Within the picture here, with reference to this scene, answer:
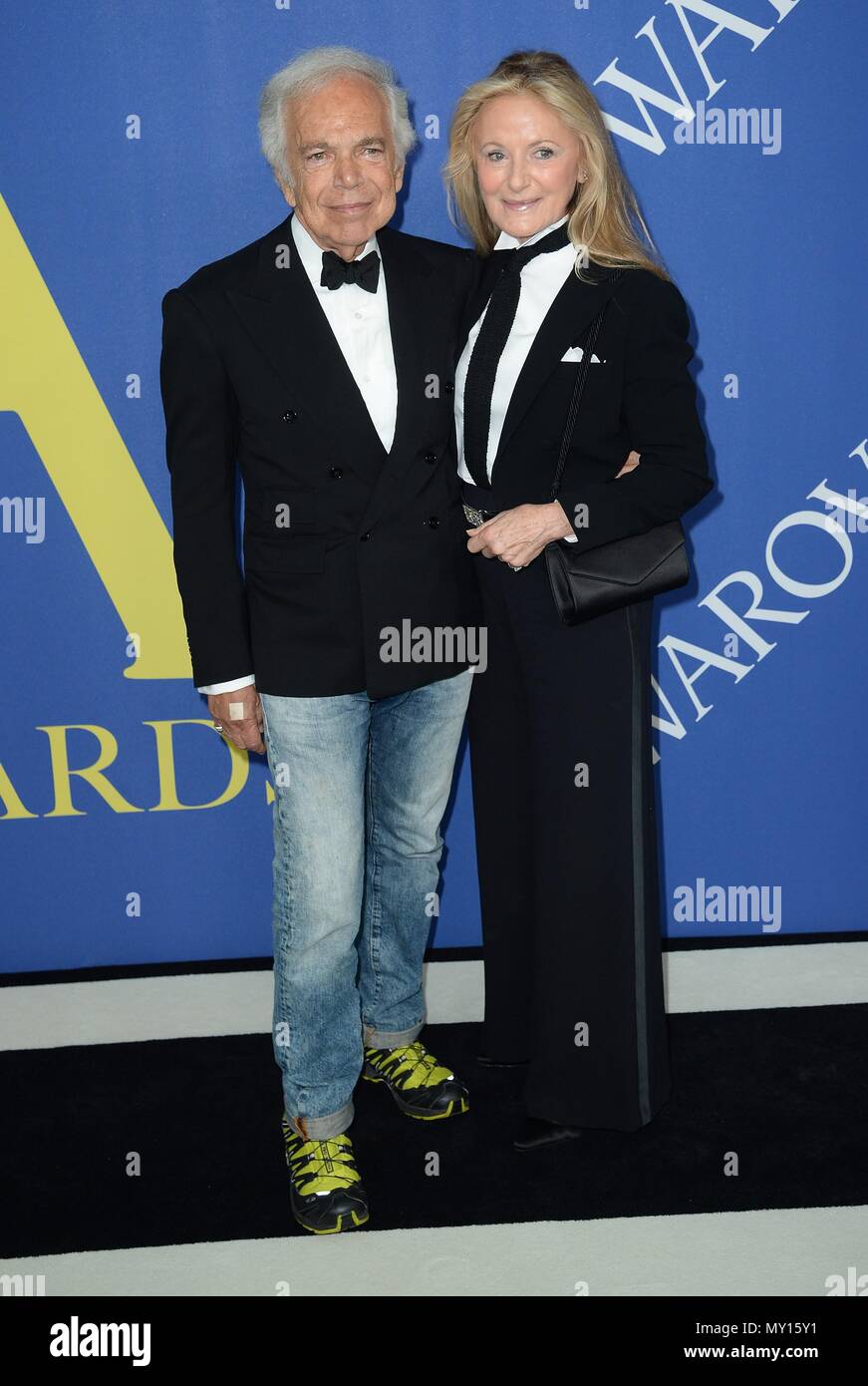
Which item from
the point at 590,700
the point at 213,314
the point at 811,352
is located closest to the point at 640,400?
the point at 590,700

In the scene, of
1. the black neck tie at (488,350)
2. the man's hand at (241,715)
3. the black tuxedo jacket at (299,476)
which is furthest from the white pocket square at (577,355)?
the man's hand at (241,715)

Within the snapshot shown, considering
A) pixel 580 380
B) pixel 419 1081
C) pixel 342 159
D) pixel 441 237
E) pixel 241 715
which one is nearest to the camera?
pixel 342 159

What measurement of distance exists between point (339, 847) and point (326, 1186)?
2.10 ft

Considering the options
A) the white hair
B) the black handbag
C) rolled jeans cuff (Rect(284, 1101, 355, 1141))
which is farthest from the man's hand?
the white hair

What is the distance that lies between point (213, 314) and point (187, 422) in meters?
0.19

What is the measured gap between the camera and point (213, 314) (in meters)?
2.21

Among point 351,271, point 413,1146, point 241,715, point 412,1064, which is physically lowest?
point 413,1146

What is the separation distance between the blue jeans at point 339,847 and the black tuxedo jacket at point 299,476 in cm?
10

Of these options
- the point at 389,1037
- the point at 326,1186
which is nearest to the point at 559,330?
the point at 389,1037

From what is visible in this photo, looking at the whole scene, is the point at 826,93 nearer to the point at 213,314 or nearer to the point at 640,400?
the point at 640,400

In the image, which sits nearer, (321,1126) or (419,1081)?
(321,1126)

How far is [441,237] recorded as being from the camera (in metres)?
3.05

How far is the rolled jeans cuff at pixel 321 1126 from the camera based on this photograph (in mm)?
2441

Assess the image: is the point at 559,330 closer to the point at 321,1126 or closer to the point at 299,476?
the point at 299,476
